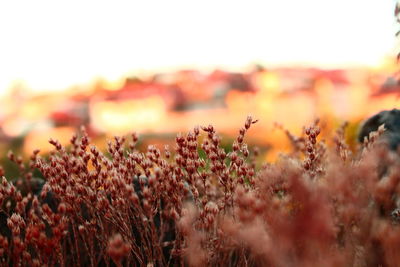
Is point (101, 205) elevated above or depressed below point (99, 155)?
below

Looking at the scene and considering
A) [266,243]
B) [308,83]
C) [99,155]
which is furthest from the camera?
[308,83]

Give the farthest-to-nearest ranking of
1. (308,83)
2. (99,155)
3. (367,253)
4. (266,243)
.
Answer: (308,83) < (99,155) < (367,253) < (266,243)

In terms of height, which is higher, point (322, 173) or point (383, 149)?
point (383, 149)

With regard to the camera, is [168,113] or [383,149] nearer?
[383,149]

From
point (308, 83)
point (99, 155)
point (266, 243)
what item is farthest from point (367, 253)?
point (308, 83)

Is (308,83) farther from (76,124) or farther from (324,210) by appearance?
(324,210)

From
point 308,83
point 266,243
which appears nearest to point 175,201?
point 266,243

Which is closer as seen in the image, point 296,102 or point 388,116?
point 388,116

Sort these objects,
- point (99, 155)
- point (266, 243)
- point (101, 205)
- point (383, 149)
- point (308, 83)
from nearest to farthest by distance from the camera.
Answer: point (266, 243) → point (383, 149) → point (101, 205) → point (99, 155) → point (308, 83)

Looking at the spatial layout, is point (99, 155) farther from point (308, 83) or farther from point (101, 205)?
point (308, 83)
